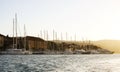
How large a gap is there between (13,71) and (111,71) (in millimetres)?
14815

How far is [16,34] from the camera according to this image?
159000 mm

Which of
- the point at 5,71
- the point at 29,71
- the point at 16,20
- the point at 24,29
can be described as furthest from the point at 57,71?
the point at 24,29

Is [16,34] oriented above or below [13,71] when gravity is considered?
above

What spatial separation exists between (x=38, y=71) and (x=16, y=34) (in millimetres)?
109283

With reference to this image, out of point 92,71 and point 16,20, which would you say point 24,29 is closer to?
point 16,20

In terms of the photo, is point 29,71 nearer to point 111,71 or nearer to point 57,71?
point 57,71

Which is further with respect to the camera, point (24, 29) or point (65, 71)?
point (24, 29)

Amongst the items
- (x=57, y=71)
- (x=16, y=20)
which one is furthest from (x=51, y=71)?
(x=16, y=20)

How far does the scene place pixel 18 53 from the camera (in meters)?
163

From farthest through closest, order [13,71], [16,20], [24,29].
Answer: [24,29]
[16,20]
[13,71]

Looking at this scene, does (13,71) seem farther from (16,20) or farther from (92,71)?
(16,20)

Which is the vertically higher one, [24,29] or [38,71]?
[24,29]

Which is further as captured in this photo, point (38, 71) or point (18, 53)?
point (18, 53)

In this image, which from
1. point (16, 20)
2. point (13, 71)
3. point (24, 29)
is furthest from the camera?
point (24, 29)
